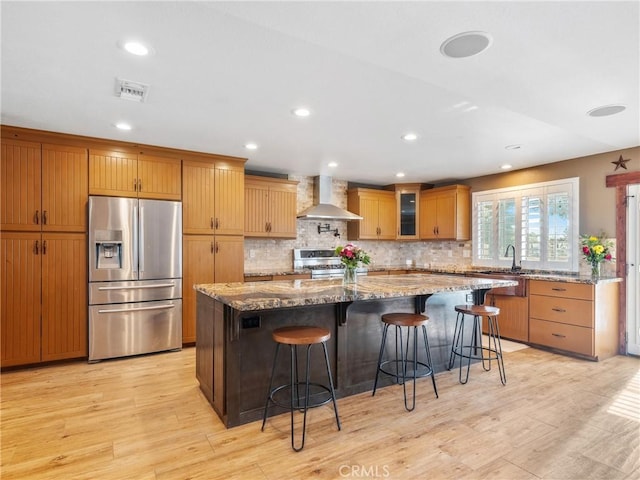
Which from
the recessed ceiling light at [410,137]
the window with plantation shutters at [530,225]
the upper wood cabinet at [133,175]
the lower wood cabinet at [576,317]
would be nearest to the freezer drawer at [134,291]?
the upper wood cabinet at [133,175]

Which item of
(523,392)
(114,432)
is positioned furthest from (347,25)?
(523,392)

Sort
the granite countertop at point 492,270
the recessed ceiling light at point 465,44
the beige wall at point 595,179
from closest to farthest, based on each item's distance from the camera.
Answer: the recessed ceiling light at point 465,44 < the granite countertop at point 492,270 < the beige wall at point 595,179

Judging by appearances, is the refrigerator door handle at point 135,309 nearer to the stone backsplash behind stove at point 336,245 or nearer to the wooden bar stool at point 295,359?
the stone backsplash behind stove at point 336,245

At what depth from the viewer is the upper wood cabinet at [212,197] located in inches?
171

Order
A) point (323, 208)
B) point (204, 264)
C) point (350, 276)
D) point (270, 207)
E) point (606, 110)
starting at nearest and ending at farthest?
point (606, 110) < point (350, 276) < point (204, 264) < point (270, 207) < point (323, 208)

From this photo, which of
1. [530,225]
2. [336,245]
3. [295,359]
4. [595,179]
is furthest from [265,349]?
[595,179]

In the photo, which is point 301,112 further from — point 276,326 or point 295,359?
point 295,359

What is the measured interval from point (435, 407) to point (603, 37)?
2584 mm

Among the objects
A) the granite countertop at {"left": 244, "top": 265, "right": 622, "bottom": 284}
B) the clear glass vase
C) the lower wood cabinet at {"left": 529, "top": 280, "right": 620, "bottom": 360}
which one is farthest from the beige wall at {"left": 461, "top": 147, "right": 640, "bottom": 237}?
the clear glass vase

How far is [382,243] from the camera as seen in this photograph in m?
6.93

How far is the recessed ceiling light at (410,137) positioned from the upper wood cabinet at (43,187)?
11.1 ft

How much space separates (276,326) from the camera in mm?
Answer: 2631

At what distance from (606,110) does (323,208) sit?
3.69 meters

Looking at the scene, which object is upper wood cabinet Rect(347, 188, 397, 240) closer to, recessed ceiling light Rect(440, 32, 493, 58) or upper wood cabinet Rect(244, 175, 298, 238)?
upper wood cabinet Rect(244, 175, 298, 238)
